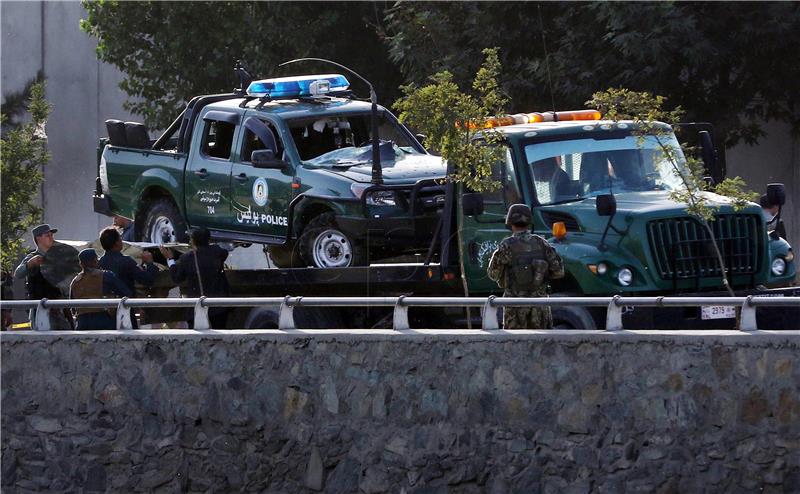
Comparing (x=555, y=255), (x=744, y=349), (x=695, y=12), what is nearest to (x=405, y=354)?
(x=555, y=255)

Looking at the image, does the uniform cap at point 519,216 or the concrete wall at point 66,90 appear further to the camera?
the concrete wall at point 66,90

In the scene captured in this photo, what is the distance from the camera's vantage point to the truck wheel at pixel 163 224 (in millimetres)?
16031

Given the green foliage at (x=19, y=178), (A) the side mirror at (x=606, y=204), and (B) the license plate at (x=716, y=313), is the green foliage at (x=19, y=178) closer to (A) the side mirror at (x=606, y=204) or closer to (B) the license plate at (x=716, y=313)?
(A) the side mirror at (x=606, y=204)

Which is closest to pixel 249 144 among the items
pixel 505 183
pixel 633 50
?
pixel 505 183

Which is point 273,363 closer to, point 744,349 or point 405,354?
point 405,354

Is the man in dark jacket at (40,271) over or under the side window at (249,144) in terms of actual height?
under

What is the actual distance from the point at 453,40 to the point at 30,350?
38.0 ft

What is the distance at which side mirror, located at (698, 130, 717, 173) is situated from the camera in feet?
45.8

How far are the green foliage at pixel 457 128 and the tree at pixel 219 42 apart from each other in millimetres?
11888

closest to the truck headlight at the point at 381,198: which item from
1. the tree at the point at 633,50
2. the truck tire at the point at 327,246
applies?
the truck tire at the point at 327,246

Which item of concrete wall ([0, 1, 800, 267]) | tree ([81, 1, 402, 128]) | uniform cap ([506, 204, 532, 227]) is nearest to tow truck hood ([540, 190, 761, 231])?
uniform cap ([506, 204, 532, 227])

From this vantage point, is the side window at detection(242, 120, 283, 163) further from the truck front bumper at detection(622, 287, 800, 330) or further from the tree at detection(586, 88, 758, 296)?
the truck front bumper at detection(622, 287, 800, 330)

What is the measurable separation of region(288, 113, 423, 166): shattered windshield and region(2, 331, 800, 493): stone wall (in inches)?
139

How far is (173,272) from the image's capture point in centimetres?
1438
